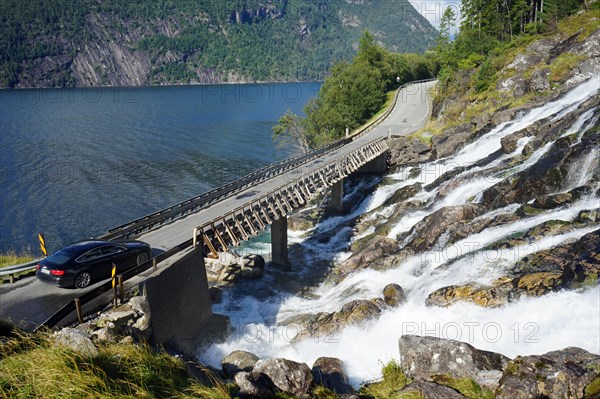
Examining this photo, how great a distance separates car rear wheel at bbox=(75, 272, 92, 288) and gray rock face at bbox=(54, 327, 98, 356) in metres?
6.13

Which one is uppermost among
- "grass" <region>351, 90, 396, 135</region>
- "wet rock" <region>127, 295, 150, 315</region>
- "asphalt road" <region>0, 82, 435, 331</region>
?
"grass" <region>351, 90, 396, 135</region>

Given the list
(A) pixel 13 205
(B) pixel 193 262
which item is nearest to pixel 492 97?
(B) pixel 193 262

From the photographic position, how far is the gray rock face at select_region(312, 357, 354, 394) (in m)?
14.4

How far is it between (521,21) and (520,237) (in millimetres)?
58202

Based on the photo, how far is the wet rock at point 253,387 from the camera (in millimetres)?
11206

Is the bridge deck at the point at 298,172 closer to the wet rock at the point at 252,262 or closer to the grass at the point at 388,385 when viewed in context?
the wet rock at the point at 252,262

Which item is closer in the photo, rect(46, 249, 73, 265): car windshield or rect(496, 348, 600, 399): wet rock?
rect(496, 348, 600, 399): wet rock

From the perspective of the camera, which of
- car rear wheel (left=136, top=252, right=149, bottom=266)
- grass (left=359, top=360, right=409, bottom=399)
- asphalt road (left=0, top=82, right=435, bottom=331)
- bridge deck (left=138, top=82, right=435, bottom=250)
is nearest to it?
grass (left=359, top=360, right=409, bottom=399)

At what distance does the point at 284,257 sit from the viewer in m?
32.0

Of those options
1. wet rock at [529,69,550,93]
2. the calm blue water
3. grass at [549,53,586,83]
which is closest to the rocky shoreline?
wet rock at [529,69,550,93]

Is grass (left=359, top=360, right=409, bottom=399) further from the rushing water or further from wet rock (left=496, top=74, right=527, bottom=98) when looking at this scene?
wet rock (left=496, top=74, right=527, bottom=98)

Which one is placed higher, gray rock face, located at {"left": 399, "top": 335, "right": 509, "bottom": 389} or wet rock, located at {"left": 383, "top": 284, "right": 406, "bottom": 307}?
gray rock face, located at {"left": 399, "top": 335, "right": 509, "bottom": 389}

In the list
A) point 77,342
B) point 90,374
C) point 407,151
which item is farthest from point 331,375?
point 407,151

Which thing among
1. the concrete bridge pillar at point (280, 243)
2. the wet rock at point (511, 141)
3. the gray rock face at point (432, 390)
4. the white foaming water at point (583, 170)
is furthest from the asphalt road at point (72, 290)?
the white foaming water at point (583, 170)
